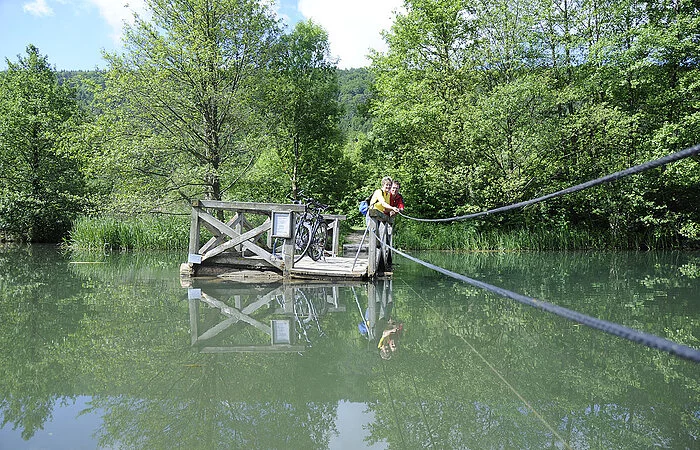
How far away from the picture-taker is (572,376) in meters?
3.55

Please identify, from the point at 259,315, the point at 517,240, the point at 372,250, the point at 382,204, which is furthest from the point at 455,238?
the point at 259,315

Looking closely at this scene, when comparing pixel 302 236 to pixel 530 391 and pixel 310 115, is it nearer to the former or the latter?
pixel 530 391

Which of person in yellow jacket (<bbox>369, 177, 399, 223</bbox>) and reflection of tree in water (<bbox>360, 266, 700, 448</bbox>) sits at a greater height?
person in yellow jacket (<bbox>369, 177, 399, 223</bbox>)

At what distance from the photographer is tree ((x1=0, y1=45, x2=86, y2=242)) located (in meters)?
20.3

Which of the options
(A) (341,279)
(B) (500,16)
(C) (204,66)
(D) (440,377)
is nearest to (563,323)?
(D) (440,377)

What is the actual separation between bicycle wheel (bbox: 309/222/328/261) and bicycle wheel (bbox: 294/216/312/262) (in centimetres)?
13

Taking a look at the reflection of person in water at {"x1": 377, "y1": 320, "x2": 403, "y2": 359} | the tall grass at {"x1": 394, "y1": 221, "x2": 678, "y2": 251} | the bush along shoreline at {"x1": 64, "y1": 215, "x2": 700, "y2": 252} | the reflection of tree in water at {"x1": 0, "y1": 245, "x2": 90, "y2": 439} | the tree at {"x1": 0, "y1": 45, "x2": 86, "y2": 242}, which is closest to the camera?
the reflection of tree in water at {"x1": 0, "y1": 245, "x2": 90, "y2": 439}

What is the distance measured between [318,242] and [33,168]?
1644cm

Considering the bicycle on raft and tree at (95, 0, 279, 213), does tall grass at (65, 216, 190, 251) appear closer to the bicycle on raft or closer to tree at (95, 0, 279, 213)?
tree at (95, 0, 279, 213)

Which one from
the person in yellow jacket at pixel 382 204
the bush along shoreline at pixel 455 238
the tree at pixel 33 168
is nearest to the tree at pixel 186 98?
the bush along shoreline at pixel 455 238

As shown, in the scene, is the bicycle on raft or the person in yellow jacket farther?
the bicycle on raft

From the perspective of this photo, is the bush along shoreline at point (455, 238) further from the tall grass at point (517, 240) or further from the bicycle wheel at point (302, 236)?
the bicycle wheel at point (302, 236)

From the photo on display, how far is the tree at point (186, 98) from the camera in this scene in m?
15.5

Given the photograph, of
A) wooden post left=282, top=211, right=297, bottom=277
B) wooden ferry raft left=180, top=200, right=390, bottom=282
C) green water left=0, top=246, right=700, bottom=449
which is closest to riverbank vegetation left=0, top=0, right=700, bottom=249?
wooden ferry raft left=180, top=200, right=390, bottom=282
